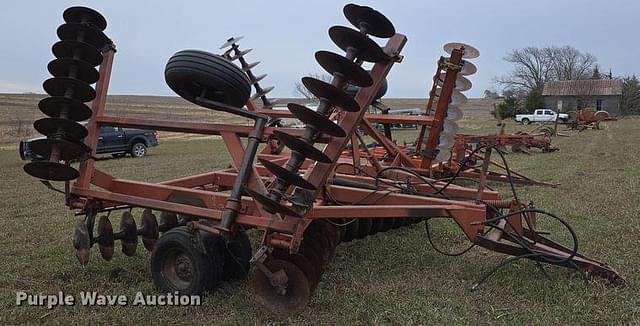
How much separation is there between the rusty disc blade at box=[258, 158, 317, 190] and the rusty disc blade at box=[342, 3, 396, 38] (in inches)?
36.6

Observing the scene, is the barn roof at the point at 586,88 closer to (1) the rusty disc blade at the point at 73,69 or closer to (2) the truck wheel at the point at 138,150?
(2) the truck wheel at the point at 138,150

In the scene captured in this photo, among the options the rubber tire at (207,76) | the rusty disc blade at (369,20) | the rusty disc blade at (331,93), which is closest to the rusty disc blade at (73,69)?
the rubber tire at (207,76)

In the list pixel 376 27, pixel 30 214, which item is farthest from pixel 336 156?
pixel 30 214

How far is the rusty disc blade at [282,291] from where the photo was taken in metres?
3.25

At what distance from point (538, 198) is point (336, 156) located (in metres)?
5.28

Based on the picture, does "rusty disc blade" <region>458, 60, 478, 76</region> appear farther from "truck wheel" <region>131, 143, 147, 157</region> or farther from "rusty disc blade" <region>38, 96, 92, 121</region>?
"truck wheel" <region>131, 143, 147, 157</region>

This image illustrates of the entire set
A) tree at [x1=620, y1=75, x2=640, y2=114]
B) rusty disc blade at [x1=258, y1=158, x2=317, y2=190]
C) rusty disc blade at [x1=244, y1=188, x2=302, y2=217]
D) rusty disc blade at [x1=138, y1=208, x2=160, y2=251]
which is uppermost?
tree at [x1=620, y1=75, x2=640, y2=114]

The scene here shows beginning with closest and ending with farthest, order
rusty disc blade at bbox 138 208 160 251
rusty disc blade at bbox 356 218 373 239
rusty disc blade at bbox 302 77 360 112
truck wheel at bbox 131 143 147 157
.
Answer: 1. rusty disc blade at bbox 302 77 360 112
2. rusty disc blade at bbox 138 208 160 251
3. rusty disc blade at bbox 356 218 373 239
4. truck wheel at bbox 131 143 147 157

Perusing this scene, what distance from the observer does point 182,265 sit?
3.71 meters

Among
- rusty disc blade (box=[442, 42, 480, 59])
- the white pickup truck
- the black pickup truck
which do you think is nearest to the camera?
rusty disc blade (box=[442, 42, 480, 59])

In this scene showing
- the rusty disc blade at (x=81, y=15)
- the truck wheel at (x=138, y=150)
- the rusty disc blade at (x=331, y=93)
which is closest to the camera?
the rusty disc blade at (x=331, y=93)

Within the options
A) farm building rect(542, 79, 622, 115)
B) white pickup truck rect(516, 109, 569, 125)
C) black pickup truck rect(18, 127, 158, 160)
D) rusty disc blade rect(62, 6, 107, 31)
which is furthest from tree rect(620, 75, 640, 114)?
rusty disc blade rect(62, 6, 107, 31)

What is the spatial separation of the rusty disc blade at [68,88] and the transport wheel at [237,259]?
5.09 feet

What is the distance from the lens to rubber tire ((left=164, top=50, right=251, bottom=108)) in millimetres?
3244
